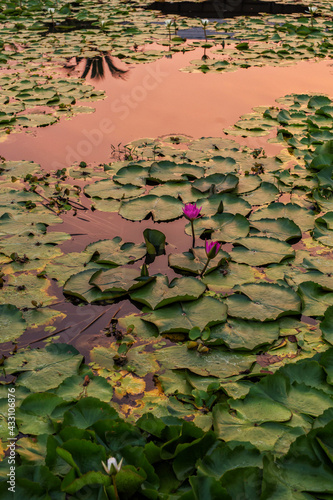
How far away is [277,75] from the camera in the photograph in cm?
548

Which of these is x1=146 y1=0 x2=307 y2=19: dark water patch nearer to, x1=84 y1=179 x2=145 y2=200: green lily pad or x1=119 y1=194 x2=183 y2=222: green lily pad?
x1=84 y1=179 x2=145 y2=200: green lily pad

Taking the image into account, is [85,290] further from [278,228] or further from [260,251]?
[278,228]

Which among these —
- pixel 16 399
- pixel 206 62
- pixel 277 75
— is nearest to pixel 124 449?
pixel 16 399

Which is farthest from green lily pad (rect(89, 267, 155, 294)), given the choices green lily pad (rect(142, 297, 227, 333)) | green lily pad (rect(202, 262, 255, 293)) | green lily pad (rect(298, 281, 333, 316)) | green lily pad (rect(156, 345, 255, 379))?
green lily pad (rect(298, 281, 333, 316))

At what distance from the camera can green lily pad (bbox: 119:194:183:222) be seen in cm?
282

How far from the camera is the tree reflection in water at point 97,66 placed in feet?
17.9

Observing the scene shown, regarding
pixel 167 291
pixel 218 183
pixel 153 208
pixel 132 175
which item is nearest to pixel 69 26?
pixel 132 175

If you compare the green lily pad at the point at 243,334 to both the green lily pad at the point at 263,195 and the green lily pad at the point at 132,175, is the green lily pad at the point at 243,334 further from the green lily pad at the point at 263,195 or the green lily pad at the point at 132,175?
the green lily pad at the point at 132,175

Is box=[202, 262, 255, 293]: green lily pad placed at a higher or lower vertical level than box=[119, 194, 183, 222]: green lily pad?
lower

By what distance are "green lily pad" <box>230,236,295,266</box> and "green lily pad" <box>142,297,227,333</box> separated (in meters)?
0.42

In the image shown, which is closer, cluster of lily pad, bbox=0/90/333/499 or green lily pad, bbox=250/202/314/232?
cluster of lily pad, bbox=0/90/333/499

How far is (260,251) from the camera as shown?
8.14 ft

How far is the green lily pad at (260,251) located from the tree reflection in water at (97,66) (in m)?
3.60

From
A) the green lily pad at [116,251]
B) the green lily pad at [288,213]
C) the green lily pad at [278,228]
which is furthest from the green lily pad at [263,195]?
the green lily pad at [116,251]
